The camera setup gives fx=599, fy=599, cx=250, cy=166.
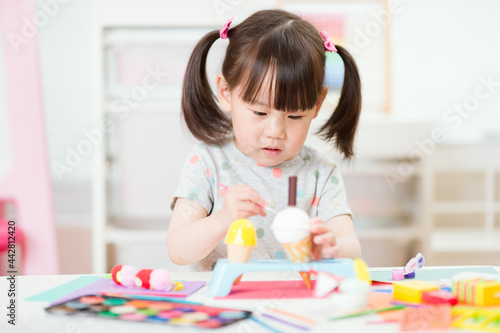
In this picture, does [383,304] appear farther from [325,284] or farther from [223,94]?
[223,94]

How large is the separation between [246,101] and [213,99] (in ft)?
0.61

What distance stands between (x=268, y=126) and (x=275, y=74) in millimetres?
80

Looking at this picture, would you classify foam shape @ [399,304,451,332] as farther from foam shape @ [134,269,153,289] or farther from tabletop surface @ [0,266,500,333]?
foam shape @ [134,269,153,289]

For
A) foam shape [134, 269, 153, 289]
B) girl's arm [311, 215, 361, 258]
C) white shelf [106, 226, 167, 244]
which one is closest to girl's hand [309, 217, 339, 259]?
girl's arm [311, 215, 361, 258]

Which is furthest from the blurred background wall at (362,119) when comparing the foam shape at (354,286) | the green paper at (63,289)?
the foam shape at (354,286)

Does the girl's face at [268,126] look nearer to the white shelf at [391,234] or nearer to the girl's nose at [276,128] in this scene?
the girl's nose at [276,128]

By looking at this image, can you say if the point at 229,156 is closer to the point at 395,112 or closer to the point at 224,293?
the point at 224,293

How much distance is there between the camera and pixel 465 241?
2211 millimetres

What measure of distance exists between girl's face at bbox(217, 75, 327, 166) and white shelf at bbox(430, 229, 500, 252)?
1.29 m

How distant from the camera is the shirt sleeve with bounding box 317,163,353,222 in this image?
1.02 meters

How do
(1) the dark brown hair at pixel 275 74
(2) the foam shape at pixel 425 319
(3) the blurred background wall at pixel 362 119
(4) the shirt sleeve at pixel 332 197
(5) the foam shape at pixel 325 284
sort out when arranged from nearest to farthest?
(2) the foam shape at pixel 425 319 → (5) the foam shape at pixel 325 284 → (1) the dark brown hair at pixel 275 74 → (4) the shirt sleeve at pixel 332 197 → (3) the blurred background wall at pixel 362 119

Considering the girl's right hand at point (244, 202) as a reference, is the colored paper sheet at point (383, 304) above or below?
below

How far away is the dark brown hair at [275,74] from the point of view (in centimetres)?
91

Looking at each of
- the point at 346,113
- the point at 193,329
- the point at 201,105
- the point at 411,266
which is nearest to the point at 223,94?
the point at 201,105
